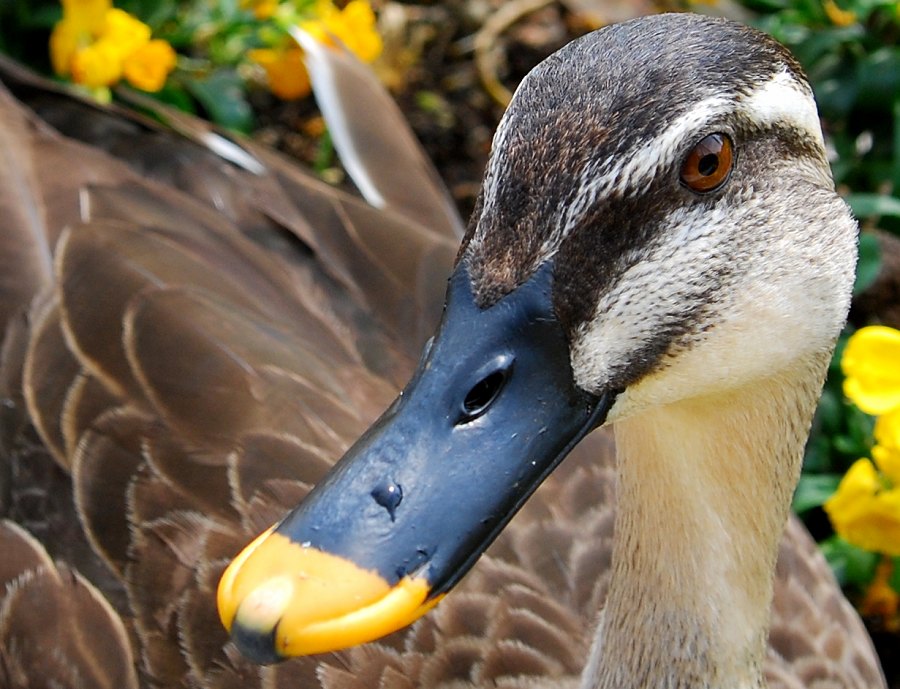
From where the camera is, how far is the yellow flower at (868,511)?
7.02 ft

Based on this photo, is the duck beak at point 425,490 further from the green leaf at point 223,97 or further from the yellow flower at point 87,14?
the green leaf at point 223,97

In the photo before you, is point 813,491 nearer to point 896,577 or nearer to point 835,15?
point 896,577

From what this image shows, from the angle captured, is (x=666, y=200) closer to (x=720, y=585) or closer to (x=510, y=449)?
(x=510, y=449)

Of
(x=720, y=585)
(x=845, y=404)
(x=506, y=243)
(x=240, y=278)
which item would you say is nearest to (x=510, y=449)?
(x=506, y=243)

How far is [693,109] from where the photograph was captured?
1276mm

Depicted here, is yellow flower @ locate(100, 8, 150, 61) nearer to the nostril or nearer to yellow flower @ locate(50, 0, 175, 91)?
yellow flower @ locate(50, 0, 175, 91)

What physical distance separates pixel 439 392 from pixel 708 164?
371 mm

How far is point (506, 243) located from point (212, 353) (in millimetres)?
919

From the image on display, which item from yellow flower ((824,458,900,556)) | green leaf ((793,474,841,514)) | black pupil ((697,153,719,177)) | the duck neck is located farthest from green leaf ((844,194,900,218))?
black pupil ((697,153,719,177))

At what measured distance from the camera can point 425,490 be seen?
1.23 metres

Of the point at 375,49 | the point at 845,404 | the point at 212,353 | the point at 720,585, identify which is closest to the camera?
the point at 720,585

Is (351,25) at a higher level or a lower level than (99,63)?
lower

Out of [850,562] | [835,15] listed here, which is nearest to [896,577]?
[850,562]

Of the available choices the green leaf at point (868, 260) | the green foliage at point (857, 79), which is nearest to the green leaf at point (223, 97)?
the green foliage at point (857, 79)
